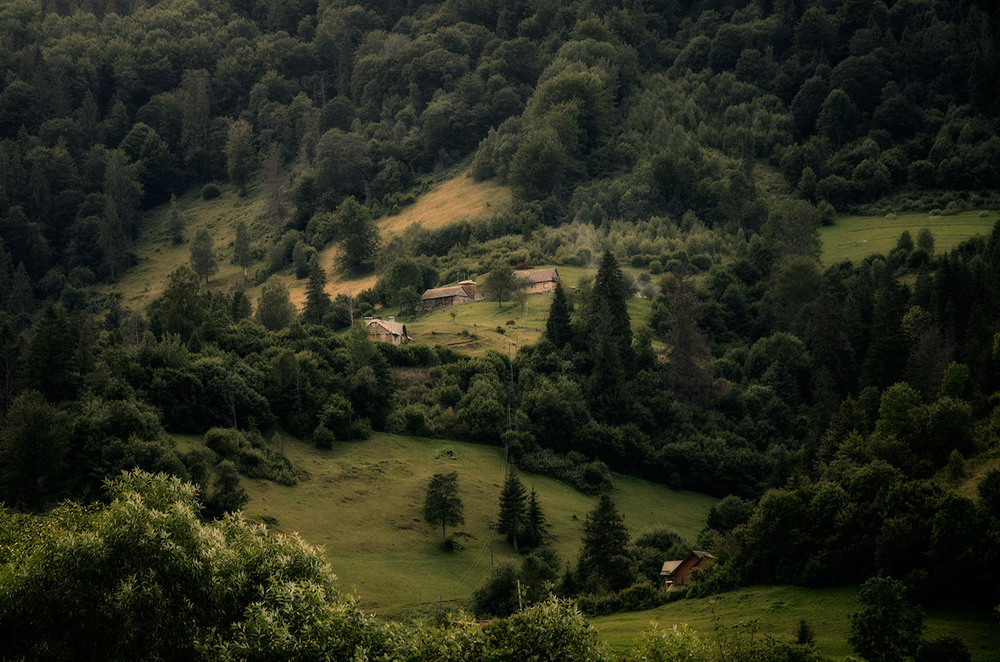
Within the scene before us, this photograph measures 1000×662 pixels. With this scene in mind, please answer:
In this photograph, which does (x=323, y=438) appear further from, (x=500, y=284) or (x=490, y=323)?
(x=500, y=284)

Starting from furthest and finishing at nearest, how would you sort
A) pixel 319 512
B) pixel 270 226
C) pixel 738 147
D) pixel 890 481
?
pixel 270 226 → pixel 738 147 → pixel 319 512 → pixel 890 481

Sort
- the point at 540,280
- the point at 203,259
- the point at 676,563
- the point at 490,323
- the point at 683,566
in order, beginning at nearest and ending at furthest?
the point at 683,566 → the point at 676,563 → the point at 490,323 → the point at 540,280 → the point at 203,259

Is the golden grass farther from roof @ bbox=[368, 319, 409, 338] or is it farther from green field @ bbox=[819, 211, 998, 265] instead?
green field @ bbox=[819, 211, 998, 265]

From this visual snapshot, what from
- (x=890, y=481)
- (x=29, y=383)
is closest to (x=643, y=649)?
(x=890, y=481)

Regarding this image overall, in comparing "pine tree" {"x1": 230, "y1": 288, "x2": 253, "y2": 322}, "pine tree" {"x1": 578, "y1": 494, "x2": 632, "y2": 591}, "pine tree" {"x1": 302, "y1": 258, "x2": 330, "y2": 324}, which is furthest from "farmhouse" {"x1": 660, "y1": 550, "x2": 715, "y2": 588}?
"pine tree" {"x1": 230, "y1": 288, "x2": 253, "y2": 322}

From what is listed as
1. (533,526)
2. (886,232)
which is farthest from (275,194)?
(533,526)

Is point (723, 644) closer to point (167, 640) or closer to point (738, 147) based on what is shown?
point (167, 640)

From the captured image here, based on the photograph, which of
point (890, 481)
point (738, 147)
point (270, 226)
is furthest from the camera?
point (270, 226)
